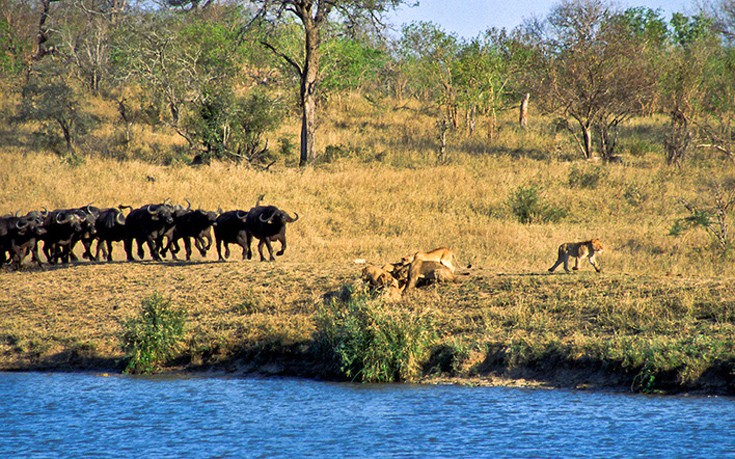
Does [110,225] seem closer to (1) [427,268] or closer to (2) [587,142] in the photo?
(1) [427,268]

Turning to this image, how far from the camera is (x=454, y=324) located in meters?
12.6

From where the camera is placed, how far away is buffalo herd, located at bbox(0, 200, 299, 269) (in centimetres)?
1800

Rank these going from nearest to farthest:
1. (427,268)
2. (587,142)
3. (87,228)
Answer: (427,268), (87,228), (587,142)

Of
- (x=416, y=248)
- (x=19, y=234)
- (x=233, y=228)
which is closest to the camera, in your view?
(x=233, y=228)

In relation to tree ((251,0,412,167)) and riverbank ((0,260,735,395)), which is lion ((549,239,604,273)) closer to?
riverbank ((0,260,735,395))

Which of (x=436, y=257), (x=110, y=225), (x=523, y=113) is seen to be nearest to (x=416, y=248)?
(x=436, y=257)

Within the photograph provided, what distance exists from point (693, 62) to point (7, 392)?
24739 mm

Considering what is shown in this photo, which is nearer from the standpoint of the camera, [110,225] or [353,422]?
[353,422]

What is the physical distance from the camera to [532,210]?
22859 millimetres

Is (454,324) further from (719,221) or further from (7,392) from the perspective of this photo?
(719,221)

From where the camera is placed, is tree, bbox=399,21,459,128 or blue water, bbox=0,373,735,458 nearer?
blue water, bbox=0,373,735,458

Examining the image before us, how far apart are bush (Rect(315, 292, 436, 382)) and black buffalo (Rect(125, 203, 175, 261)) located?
783 centimetres

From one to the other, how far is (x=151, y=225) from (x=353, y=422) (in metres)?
10.5

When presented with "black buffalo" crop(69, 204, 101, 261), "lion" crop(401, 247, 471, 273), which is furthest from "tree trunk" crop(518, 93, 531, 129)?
"lion" crop(401, 247, 471, 273)
